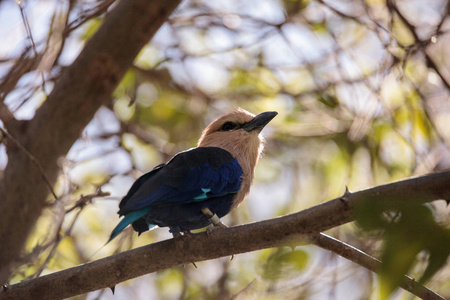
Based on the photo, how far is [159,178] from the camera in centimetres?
364

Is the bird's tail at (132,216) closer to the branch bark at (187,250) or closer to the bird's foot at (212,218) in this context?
the branch bark at (187,250)

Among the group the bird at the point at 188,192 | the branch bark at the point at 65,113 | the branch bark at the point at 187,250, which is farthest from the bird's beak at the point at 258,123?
the branch bark at the point at 187,250

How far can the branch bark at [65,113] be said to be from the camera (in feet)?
14.0

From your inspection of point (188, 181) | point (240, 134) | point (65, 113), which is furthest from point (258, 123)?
point (65, 113)

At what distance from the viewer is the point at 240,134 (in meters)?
4.77

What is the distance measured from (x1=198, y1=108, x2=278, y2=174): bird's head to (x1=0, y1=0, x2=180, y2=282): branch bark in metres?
0.96

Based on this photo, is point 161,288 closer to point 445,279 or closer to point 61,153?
point 61,153

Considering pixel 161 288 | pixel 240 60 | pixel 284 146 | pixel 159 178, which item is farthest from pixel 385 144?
pixel 159 178

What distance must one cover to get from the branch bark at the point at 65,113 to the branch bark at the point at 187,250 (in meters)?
1.24

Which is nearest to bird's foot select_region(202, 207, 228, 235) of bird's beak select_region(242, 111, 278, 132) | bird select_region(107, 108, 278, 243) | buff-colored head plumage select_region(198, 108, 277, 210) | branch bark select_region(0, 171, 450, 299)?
bird select_region(107, 108, 278, 243)

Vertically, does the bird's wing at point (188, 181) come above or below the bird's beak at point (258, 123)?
above

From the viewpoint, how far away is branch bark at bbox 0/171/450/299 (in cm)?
280

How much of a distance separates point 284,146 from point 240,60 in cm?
119

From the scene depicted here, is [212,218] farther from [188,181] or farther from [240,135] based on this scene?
[240,135]
